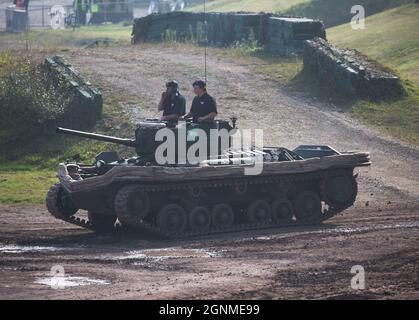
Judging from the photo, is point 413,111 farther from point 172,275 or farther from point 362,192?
point 172,275

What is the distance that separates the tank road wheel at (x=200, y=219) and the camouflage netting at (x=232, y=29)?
1654 centimetres

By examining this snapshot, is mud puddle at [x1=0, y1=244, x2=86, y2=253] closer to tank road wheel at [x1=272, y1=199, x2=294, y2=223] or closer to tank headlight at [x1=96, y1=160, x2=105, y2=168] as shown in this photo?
tank headlight at [x1=96, y1=160, x2=105, y2=168]

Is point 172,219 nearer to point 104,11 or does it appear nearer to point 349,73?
point 349,73

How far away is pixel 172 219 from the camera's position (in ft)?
65.4

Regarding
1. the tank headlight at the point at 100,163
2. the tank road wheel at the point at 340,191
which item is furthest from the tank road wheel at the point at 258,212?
the tank headlight at the point at 100,163

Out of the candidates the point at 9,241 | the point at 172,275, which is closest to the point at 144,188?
the point at 9,241

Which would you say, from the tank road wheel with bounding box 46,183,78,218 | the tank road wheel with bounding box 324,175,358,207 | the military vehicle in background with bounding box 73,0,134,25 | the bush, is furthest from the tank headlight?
the military vehicle in background with bounding box 73,0,134,25

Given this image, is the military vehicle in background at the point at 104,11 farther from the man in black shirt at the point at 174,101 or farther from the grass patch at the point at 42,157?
the man in black shirt at the point at 174,101

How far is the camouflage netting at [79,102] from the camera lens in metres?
28.7

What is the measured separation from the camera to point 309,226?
21.2 metres

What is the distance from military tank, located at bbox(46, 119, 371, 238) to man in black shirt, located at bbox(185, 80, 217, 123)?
0.17 meters

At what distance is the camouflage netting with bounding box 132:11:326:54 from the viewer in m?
36.1
